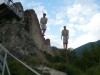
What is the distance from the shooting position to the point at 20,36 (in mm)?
19031

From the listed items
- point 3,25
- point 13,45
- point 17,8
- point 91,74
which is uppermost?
point 17,8

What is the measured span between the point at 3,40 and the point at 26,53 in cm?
217

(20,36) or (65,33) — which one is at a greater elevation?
(65,33)

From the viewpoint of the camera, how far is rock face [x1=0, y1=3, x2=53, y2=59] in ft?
59.1

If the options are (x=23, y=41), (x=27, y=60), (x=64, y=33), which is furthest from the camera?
(x=23, y=41)

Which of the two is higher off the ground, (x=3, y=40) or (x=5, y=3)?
(x=5, y=3)

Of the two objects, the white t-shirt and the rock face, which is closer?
the white t-shirt

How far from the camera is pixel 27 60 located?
639 inches

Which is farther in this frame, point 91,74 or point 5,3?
point 5,3

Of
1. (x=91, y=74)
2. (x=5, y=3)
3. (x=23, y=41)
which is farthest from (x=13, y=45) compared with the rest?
(x=91, y=74)

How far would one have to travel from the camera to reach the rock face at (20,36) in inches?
709

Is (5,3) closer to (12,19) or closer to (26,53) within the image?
(12,19)

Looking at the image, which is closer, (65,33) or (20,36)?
(65,33)

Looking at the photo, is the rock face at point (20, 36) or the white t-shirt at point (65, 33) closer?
the white t-shirt at point (65, 33)
